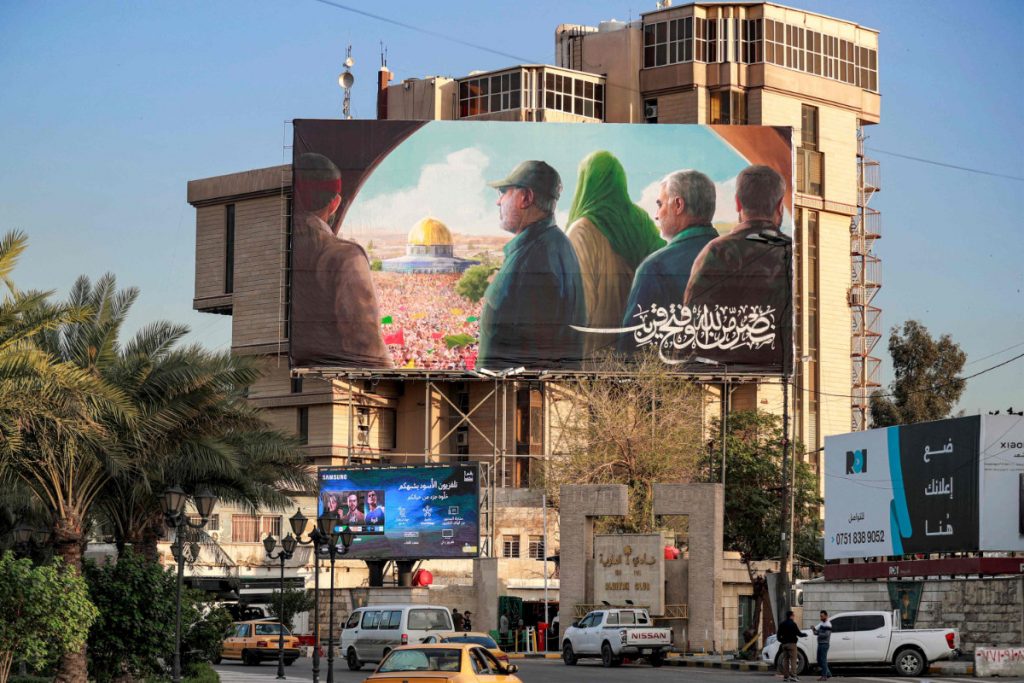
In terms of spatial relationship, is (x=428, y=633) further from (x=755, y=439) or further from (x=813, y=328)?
(x=813, y=328)

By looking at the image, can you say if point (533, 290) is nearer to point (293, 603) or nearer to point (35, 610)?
point (293, 603)

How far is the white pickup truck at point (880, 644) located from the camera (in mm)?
30750

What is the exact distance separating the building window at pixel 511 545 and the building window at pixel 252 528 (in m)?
9.44

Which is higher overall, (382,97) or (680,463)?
(382,97)

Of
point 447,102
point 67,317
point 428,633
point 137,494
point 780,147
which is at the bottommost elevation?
point 428,633

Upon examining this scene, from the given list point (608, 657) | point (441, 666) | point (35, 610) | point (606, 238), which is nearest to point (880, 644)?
point (608, 657)

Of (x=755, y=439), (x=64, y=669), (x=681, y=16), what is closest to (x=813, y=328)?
(x=755, y=439)

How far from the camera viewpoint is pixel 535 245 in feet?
205

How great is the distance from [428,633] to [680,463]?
24435 mm

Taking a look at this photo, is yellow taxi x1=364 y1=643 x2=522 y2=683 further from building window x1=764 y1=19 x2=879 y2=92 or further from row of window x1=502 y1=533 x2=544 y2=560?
building window x1=764 y1=19 x2=879 y2=92

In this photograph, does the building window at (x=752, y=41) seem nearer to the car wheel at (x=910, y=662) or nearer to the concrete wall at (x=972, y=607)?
the concrete wall at (x=972, y=607)

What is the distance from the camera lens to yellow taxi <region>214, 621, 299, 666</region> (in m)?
41.8

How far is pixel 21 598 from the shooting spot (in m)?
22.6

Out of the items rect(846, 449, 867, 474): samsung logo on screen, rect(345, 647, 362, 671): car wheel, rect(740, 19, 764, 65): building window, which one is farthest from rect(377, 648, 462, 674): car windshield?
rect(740, 19, 764, 65): building window
